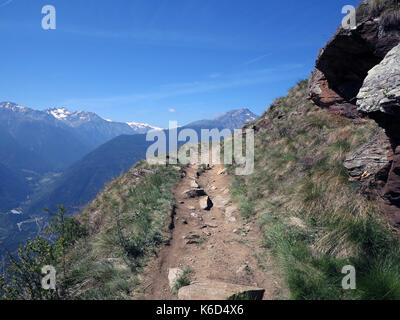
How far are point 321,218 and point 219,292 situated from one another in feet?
12.1

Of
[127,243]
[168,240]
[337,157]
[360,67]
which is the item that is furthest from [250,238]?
[360,67]

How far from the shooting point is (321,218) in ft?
20.8

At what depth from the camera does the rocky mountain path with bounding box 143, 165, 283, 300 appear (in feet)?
16.5

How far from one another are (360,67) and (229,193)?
872cm

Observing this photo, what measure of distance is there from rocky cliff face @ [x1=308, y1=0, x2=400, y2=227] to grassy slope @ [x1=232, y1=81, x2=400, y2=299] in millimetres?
514

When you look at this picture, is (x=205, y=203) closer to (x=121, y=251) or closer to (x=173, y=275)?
(x=121, y=251)

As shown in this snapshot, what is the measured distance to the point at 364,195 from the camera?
20.5ft

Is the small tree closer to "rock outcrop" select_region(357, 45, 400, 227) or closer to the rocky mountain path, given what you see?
the rocky mountain path

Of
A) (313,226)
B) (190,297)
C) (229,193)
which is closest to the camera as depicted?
(190,297)

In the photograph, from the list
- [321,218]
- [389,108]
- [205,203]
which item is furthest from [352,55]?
[205,203]

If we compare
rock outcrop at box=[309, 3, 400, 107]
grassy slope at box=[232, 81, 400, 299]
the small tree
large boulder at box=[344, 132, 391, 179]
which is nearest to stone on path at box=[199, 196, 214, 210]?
grassy slope at box=[232, 81, 400, 299]

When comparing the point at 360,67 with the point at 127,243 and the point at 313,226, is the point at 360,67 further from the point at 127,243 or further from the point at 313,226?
the point at 127,243
